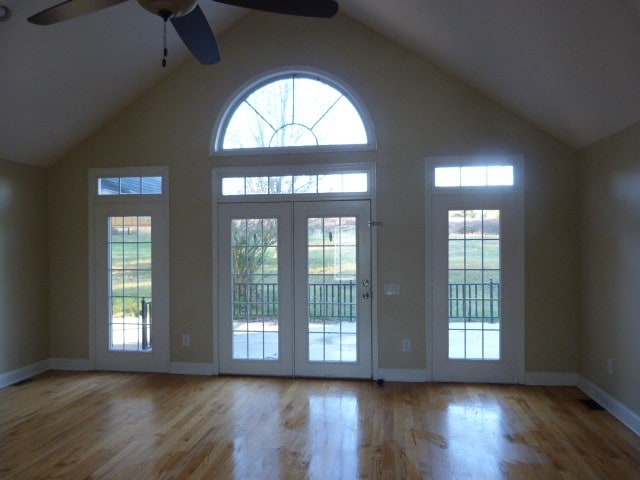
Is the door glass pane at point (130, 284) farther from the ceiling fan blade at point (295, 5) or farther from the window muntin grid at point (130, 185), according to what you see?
the ceiling fan blade at point (295, 5)

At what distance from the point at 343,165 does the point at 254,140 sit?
104 centimetres

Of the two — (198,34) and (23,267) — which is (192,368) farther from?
(198,34)

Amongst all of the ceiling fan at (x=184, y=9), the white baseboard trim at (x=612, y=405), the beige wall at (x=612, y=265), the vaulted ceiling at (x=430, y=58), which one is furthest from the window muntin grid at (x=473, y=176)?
the ceiling fan at (x=184, y=9)

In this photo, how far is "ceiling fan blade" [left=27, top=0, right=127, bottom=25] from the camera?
2.25m

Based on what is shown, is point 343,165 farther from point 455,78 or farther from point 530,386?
point 530,386

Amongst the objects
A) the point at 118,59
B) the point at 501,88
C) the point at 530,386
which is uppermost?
the point at 118,59

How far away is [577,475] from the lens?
2.74 m

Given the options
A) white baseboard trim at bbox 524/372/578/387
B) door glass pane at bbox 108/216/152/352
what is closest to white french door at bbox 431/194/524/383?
white baseboard trim at bbox 524/372/578/387

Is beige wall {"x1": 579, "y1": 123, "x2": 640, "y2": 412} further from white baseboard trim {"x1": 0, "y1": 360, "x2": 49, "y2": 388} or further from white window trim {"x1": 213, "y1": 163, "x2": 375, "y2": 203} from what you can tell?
white baseboard trim {"x1": 0, "y1": 360, "x2": 49, "y2": 388}

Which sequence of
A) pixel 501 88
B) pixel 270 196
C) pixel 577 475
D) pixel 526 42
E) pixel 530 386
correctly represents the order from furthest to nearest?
pixel 270 196 → pixel 530 386 → pixel 501 88 → pixel 526 42 → pixel 577 475

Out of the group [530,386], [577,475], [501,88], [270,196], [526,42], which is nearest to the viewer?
[577,475]

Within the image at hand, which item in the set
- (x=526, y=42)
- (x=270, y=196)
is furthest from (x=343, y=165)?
(x=526, y=42)

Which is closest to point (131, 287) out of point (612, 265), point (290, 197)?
point (290, 197)

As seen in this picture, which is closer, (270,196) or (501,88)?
(501,88)
